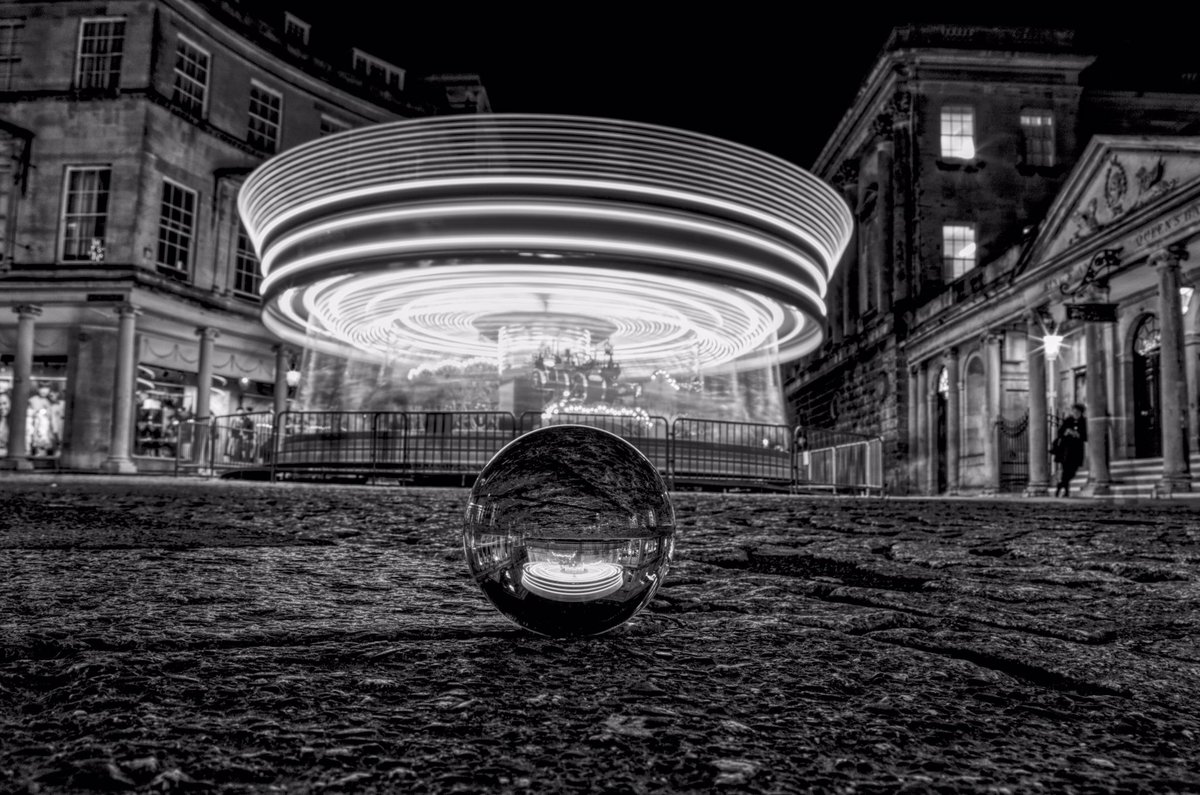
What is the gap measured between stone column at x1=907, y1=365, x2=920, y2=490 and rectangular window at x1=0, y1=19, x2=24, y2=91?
3002 cm

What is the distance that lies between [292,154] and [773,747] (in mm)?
10517

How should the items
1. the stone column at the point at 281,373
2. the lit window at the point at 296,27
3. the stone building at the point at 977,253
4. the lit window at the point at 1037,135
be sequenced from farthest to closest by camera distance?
the lit window at the point at 296,27 < the lit window at the point at 1037,135 < the stone column at the point at 281,373 < the stone building at the point at 977,253

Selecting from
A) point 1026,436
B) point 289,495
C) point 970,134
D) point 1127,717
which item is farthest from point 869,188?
point 1127,717

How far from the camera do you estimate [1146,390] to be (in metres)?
19.8

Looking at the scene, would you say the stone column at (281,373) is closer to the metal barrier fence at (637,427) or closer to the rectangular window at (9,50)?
the rectangular window at (9,50)

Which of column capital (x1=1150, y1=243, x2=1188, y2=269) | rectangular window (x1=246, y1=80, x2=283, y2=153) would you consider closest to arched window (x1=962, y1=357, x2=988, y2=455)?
column capital (x1=1150, y1=243, x2=1188, y2=269)

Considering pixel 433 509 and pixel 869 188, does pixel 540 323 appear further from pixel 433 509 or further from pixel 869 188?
pixel 869 188

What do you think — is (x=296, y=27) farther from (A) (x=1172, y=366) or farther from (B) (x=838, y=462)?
(A) (x=1172, y=366)

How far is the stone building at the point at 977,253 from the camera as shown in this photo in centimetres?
2075

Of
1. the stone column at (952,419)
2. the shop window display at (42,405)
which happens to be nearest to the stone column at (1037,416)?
the stone column at (952,419)

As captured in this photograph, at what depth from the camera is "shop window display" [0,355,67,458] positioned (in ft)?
80.8

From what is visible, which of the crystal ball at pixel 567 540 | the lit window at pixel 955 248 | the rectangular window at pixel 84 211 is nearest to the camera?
the crystal ball at pixel 567 540

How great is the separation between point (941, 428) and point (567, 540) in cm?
2977

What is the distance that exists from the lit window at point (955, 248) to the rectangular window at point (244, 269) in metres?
24.1
